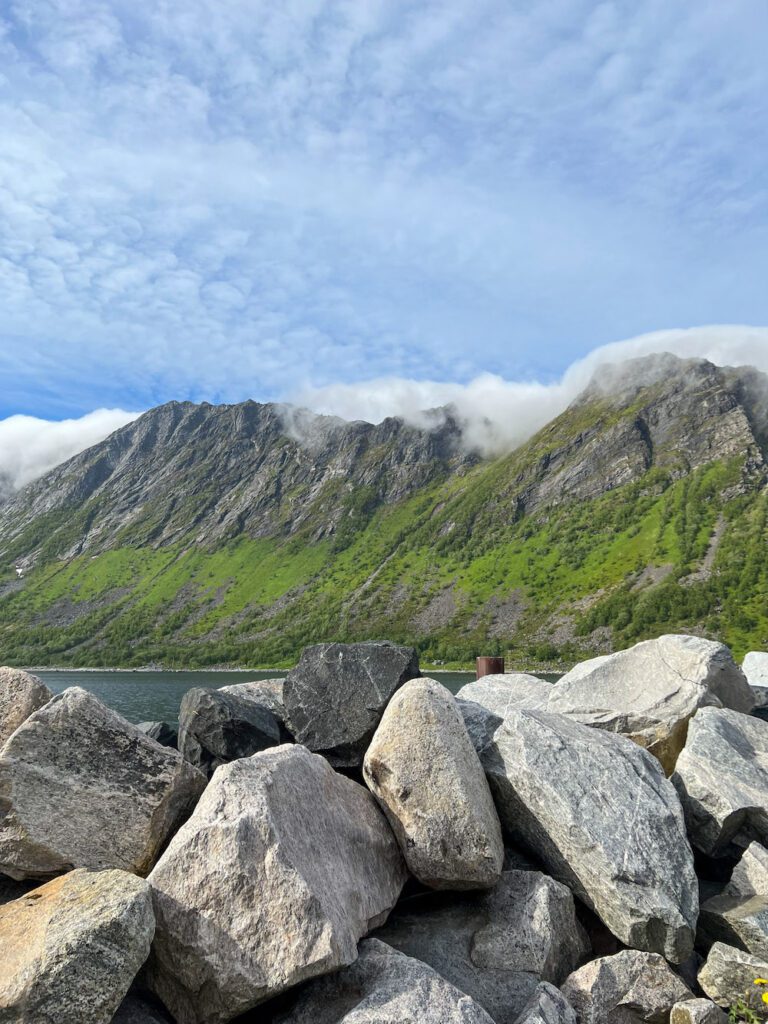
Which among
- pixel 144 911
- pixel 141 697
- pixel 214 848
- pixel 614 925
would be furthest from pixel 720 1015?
pixel 141 697

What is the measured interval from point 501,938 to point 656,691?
10.2 meters

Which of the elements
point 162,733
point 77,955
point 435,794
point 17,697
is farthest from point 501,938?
point 162,733

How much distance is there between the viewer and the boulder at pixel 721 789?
12.3 m

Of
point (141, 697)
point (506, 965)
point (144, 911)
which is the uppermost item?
point (144, 911)

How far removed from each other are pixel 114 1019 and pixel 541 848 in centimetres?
653

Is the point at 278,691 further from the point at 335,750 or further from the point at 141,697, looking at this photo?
the point at 141,697

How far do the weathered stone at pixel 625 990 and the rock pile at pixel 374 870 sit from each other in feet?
0.09

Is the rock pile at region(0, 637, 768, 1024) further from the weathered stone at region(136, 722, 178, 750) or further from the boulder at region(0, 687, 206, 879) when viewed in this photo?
the weathered stone at region(136, 722, 178, 750)

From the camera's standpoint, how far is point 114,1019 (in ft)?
25.5

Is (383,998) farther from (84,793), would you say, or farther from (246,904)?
(84,793)

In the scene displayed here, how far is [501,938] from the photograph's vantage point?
31.8ft

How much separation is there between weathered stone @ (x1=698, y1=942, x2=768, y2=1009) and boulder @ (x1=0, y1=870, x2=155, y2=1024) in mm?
7791

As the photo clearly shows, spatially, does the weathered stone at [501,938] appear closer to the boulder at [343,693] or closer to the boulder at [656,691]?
the boulder at [343,693]

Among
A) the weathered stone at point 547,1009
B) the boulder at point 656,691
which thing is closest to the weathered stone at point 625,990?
the weathered stone at point 547,1009
